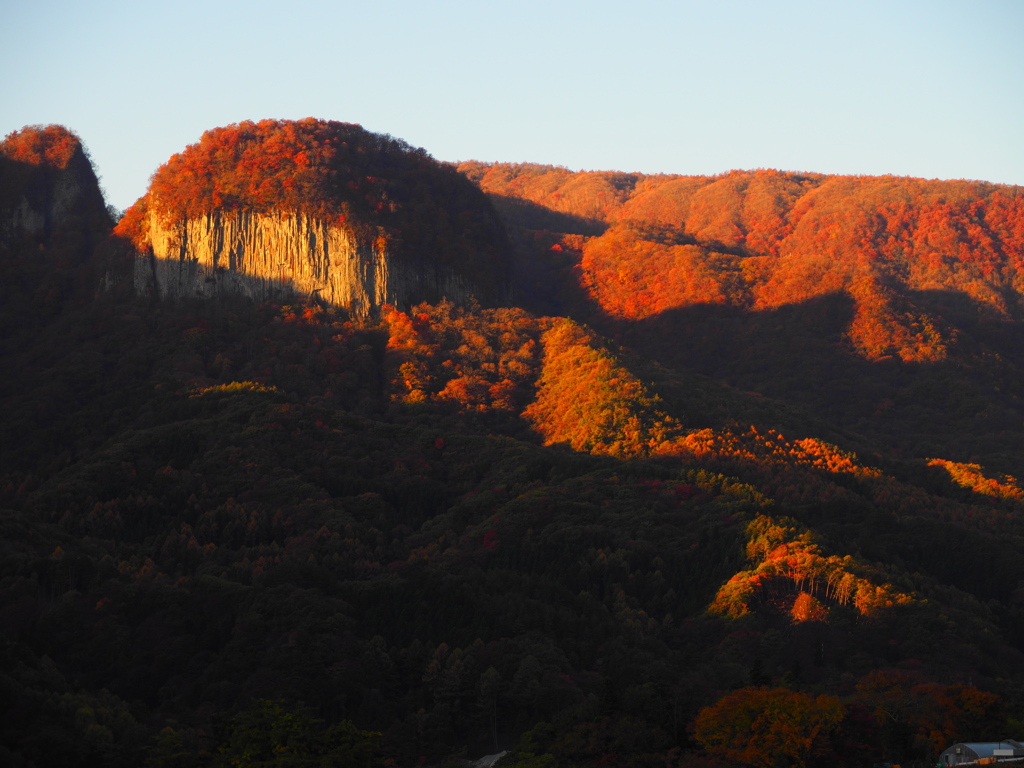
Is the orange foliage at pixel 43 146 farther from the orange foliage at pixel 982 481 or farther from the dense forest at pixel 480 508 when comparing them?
the orange foliage at pixel 982 481

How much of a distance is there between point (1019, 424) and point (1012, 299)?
192 ft

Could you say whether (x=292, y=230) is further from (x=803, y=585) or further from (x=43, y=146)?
(x=803, y=585)

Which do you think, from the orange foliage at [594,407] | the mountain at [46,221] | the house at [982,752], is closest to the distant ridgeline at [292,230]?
the mountain at [46,221]

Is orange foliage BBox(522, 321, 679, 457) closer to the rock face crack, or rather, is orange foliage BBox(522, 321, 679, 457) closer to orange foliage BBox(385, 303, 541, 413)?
orange foliage BBox(385, 303, 541, 413)

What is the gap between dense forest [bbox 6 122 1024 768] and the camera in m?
69.4

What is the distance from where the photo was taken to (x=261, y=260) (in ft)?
451

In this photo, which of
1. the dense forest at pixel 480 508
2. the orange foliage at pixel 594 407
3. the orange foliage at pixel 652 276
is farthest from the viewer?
the orange foliage at pixel 652 276

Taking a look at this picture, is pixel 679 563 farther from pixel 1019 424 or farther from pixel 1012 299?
pixel 1012 299

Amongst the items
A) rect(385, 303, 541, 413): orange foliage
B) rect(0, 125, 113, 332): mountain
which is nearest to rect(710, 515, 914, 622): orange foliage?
rect(385, 303, 541, 413): orange foliage

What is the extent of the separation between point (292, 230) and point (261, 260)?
4.21 m

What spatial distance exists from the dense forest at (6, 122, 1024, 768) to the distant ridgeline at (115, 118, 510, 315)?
0.72 meters

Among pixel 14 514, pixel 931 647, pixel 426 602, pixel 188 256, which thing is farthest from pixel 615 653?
pixel 188 256

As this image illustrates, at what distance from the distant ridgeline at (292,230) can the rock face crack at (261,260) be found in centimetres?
10

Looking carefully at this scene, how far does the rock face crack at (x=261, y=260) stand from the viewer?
137 metres
